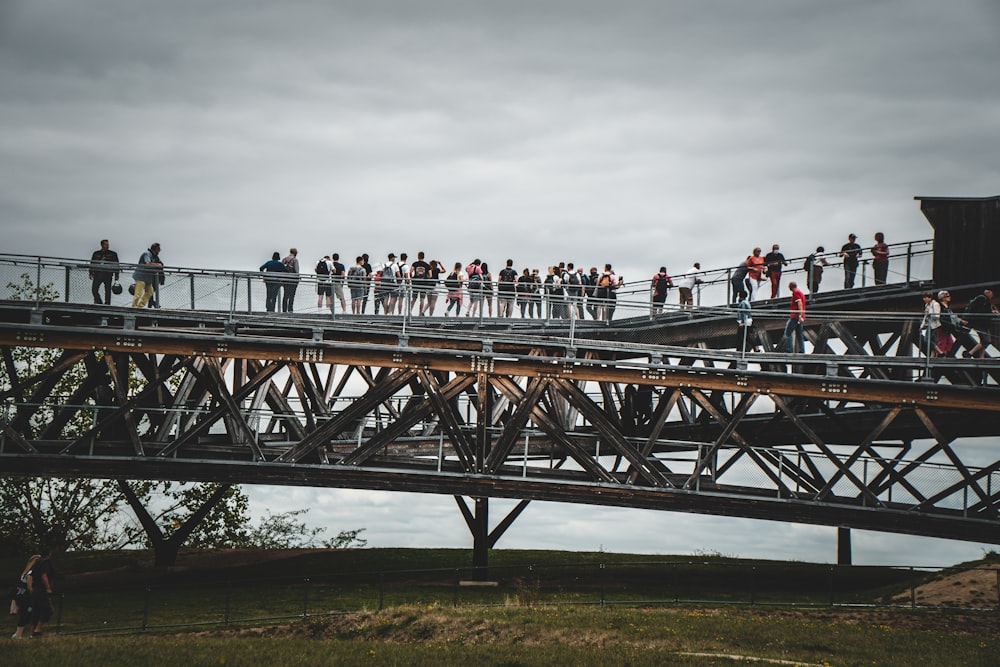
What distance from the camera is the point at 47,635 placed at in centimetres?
2472

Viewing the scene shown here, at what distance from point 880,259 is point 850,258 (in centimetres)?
92

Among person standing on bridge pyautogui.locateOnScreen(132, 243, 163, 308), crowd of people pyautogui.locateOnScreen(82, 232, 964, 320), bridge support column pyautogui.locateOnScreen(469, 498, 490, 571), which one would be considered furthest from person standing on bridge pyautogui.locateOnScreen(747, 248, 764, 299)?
person standing on bridge pyautogui.locateOnScreen(132, 243, 163, 308)

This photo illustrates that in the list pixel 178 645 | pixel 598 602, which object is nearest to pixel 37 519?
pixel 178 645

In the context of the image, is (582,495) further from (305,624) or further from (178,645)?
(178,645)

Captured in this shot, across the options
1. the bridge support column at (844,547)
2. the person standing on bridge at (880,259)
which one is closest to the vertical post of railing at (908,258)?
the person standing on bridge at (880,259)

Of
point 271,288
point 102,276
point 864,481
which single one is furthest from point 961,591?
point 102,276

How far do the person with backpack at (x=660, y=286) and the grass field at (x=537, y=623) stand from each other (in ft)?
29.0

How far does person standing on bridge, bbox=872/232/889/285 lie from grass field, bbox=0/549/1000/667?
30.2 feet

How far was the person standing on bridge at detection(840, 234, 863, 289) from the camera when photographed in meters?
34.6

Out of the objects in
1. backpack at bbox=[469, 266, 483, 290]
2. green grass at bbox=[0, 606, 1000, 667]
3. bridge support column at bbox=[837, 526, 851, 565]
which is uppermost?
backpack at bbox=[469, 266, 483, 290]

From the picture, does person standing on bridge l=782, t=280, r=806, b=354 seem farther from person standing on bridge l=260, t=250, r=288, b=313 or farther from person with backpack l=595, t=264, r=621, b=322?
person standing on bridge l=260, t=250, r=288, b=313

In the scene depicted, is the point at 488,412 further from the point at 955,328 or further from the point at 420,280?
the point at 955,328

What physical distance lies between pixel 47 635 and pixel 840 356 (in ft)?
69.5

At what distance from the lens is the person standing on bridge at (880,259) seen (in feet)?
112
